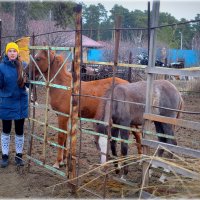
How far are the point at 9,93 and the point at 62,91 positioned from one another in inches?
36.3

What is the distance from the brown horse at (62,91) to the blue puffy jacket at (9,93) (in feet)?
1.93

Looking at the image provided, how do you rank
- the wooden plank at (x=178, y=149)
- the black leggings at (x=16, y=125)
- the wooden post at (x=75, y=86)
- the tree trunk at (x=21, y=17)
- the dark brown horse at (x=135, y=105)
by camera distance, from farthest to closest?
the tree trunk at (x=21, y=17), the black leggings at (x=16, y=125), the dark brown horse at (x=135, y=105), the wooden post at (x=75, y=86), the wooden plank at (x=178, y=149)

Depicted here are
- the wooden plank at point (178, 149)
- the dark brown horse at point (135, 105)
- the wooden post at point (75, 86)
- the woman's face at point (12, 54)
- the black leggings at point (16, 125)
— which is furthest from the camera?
the black leggings at point (16, 125)

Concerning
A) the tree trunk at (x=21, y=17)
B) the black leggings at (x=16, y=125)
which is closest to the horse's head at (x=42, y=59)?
the black leggings at (x=16, y=125)

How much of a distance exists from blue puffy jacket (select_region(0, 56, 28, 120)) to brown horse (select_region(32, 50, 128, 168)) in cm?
59

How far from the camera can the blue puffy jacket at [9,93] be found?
223 inches

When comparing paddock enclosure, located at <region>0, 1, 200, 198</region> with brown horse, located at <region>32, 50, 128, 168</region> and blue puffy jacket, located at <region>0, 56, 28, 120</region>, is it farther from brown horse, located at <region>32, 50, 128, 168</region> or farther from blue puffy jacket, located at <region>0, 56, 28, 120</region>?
brown horse, located at <region>32, 50, 128, 168</region>

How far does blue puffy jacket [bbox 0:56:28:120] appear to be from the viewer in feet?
18.6

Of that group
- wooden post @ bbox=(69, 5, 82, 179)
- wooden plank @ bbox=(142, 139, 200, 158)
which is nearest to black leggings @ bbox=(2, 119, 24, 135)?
wooden post @ bbox=(69, 5, 82, 179)

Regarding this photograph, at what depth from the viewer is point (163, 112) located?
585cm

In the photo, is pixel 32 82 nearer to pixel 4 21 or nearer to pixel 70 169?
pixel 70 169

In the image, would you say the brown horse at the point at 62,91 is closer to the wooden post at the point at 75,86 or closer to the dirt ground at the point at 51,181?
the dirt ground at the point at 51,181

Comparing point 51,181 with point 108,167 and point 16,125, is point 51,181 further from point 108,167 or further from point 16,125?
point 16,125

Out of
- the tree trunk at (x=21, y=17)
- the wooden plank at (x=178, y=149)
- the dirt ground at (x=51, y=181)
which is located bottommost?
the dirt ground at (x=51, y=181)
